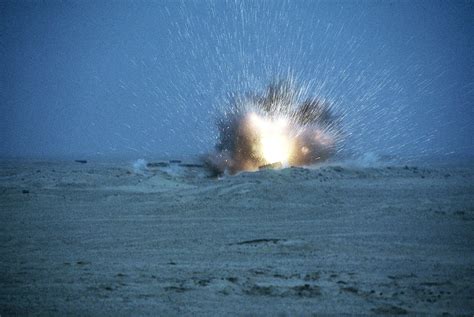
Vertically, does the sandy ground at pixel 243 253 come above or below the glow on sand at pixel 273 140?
below

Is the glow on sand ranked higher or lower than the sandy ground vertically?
higher

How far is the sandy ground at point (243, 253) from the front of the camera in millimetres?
4379

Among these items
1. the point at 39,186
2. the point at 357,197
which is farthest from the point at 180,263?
the point at 39,186

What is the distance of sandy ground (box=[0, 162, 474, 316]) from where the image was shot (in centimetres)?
438

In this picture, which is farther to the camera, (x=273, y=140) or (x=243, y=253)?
(x=273, y=140)

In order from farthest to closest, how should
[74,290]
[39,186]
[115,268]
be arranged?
[39,186] → [115,268] → [74,290]

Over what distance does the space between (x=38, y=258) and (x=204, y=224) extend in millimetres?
3941

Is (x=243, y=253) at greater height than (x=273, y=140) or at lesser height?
lesser

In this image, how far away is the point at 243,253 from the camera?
659 cm

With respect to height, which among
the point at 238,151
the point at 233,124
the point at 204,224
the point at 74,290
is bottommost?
the point at 74,290

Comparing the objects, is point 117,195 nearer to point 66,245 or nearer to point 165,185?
point 165,185

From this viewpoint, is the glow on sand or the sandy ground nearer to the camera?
the sandy ground

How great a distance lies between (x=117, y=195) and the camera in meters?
14.4

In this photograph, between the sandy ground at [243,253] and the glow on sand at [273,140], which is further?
the glow on sand at [273,140]
